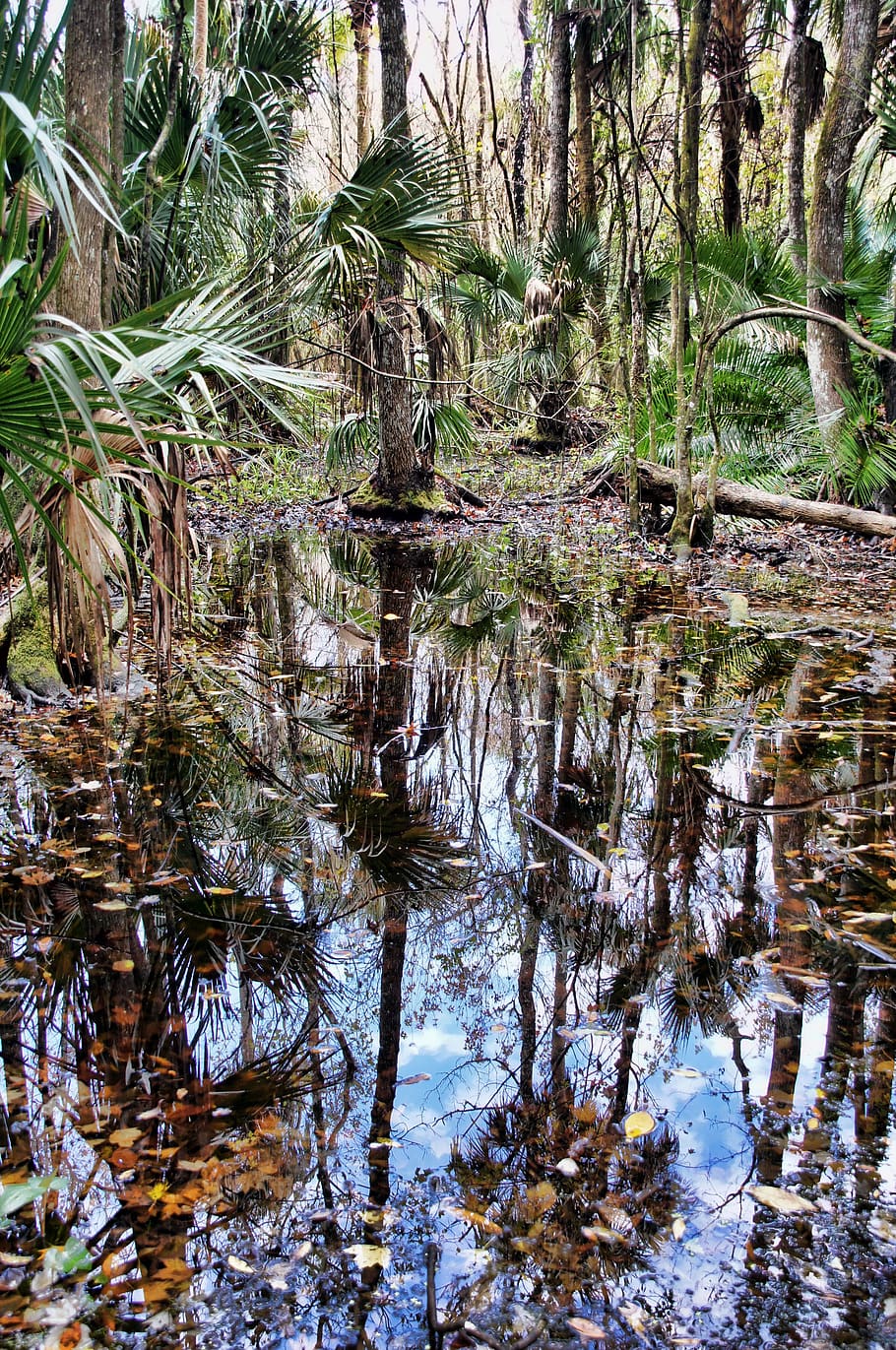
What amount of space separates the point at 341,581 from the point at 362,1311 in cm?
688

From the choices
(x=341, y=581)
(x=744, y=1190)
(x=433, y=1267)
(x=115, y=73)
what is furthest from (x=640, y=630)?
(x=433, y=1267)

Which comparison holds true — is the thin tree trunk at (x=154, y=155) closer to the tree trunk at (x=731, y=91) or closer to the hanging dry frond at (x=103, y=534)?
the hanging dry frond at (x=103, y=534)

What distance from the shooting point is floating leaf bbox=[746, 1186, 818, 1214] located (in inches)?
76.2

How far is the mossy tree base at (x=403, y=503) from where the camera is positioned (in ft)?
37.2

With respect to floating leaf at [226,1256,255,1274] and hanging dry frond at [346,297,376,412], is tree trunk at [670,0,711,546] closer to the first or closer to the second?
hanging dry frond at [346,297,376,412]

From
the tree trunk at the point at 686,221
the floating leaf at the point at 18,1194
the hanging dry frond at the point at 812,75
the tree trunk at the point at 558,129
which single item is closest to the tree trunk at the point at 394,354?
the tree trunk at the point at 686,221

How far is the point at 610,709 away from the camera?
5.06 meters

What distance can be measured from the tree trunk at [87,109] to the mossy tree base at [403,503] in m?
6.69

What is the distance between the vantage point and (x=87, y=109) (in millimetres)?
4727

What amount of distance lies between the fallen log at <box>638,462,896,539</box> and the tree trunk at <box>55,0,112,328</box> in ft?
19.4

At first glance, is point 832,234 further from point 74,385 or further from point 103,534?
point 74,385

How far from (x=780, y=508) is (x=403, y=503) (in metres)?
4.41

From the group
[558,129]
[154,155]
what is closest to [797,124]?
[558,129]

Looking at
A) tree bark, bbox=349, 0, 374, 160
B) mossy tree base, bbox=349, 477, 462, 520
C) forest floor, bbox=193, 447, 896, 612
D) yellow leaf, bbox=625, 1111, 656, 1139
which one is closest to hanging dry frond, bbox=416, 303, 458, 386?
mossy tree base, bbox=349, 477, 462, 520
